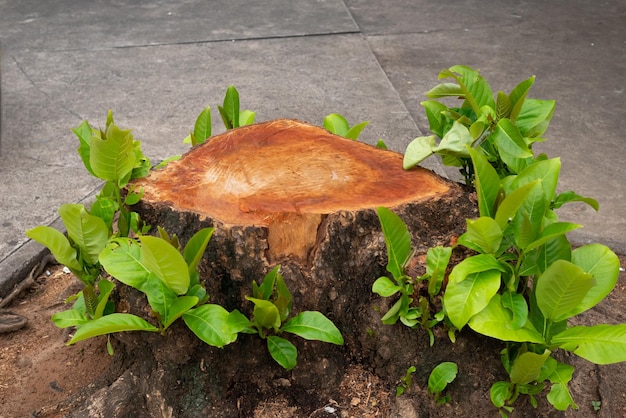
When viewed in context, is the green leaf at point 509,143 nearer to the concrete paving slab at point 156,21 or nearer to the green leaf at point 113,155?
the green leaf at point 113,155

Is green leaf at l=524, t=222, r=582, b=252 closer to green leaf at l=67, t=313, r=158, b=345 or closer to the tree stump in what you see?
the tree stump

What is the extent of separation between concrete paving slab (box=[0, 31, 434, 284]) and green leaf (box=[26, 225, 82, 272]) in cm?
145

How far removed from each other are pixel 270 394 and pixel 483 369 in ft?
2.01

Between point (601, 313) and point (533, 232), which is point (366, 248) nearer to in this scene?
point (533, 232)

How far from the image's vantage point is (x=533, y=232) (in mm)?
1887

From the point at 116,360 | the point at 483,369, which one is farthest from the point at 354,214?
the point at 116,360

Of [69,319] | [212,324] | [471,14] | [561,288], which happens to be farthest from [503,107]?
[471,14]

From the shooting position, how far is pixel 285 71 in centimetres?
549

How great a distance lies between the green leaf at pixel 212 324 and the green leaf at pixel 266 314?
2.5 inches

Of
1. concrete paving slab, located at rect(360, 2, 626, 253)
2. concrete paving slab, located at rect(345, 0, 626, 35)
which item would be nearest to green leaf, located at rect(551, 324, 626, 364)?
concrete paving slab, located at rect(360, 2, 626, 253)

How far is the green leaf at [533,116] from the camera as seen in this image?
230cm

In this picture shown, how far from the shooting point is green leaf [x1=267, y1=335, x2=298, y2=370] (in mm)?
1983

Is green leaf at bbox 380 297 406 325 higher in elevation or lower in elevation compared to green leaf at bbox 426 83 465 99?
lower

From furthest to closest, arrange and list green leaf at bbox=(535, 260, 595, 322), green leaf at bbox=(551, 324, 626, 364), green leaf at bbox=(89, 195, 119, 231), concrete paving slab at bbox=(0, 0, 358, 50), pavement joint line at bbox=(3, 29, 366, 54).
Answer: concrete paving slab at bbox=(0, 0, 358, 50)
pavement joint line at bbox=(3, 29, 366, 54)
green leaf at bbox=(89, 195, 119, 231)
green leaf at bbox=(551, 324, 626, 364)
green leaf at bbox=(535, 260, 595, 322)
